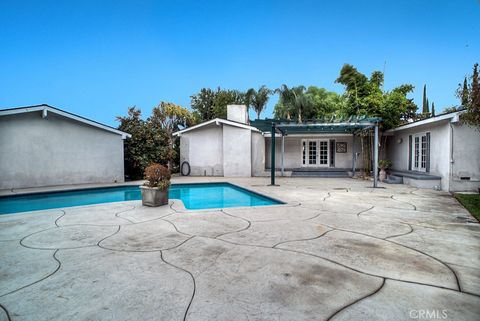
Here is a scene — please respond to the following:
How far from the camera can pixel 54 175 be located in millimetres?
12172

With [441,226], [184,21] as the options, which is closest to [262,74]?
[184,21]

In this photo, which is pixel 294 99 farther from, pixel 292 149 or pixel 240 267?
pixel 240 267

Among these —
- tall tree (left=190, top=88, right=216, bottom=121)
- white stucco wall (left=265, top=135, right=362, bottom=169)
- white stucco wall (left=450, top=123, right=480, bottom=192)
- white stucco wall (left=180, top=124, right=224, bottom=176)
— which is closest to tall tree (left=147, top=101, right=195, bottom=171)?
tall tree (left=190, top=88, right=216, bottom=121)

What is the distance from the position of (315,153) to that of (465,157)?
8.98m

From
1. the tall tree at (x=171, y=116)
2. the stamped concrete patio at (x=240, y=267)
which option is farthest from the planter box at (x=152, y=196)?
the tall tree at (x=171, y=116)

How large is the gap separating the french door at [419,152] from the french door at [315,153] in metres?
5.37

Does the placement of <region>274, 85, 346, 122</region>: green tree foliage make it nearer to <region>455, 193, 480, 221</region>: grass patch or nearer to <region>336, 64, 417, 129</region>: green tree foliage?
<region>336, 64, 417, 129</region>: green tree foliage

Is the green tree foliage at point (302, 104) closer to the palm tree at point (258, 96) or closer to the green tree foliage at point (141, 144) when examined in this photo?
the palm tree at point (258, 96)

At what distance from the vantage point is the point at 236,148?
16781mm

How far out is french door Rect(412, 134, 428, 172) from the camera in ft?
41.2

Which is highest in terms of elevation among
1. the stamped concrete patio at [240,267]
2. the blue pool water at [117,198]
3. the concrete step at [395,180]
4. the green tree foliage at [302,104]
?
the green tree foliage at [302,104]

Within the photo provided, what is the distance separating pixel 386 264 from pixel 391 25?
65.7 feet

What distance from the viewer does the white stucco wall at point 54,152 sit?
11.0 m

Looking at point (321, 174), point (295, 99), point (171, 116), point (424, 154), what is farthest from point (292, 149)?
point (171, 116)
